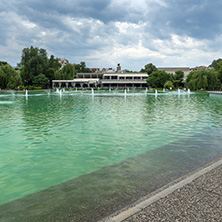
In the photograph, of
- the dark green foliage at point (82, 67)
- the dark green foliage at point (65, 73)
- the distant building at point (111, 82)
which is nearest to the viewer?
the dark green foliage at point (65, 73)

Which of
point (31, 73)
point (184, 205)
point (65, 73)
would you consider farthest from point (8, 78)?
point (184, 205)

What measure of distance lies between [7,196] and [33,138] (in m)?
4.99

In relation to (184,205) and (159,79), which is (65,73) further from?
→ (184,205)

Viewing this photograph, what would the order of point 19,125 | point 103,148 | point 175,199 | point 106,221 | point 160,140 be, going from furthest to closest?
point 19,125 → point 160,140 → point 103,148 → point 175,199 → point 106,221

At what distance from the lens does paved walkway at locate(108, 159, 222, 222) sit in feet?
10.2

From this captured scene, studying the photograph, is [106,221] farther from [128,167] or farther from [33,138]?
[33,138]

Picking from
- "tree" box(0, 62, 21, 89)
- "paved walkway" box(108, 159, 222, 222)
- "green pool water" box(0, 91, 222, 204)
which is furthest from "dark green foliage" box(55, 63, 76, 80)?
"paved walkway" box(108, 159, 222, 222)

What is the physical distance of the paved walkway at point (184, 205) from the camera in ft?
10.2

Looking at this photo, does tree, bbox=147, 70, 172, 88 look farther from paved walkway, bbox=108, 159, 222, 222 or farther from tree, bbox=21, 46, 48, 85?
paved walkway, bbox=108, 159, 222, 222

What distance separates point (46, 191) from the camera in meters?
4.97

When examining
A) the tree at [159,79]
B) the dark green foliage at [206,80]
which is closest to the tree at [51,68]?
the tree at [159,79]

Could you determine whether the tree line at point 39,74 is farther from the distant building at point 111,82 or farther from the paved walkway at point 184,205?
the paved walkway at point 184,205

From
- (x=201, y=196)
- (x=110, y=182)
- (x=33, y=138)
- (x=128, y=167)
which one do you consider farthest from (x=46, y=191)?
(x=33, y=138)

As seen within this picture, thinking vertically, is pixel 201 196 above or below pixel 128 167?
above
